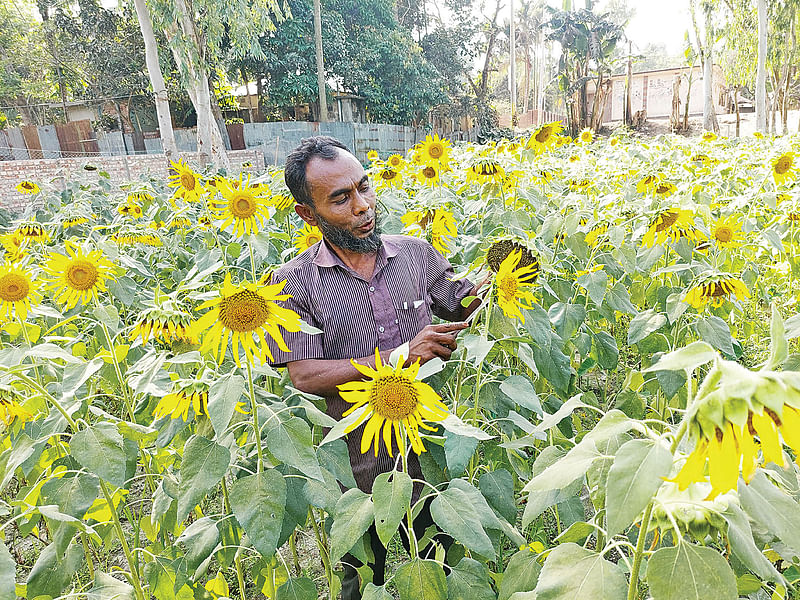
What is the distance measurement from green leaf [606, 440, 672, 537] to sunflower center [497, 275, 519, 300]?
25.5 inches

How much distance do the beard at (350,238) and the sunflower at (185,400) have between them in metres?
0.54

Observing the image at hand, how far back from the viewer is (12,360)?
1454mm

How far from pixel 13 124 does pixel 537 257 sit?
987 inches

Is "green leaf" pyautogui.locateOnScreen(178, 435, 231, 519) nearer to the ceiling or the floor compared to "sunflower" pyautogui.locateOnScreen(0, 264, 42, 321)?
nearer to the floor

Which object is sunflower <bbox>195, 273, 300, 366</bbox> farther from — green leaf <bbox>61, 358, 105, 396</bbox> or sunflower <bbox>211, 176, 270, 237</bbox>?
sunflower <bbox>211, 176, 270, 237</bbox>

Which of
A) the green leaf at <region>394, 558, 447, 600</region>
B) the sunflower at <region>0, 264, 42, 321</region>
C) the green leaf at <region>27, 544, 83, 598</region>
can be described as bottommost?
the green leaf at <region>27, 544, 83, 598</region>

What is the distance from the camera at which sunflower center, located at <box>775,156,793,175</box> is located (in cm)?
299

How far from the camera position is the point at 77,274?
1.63m

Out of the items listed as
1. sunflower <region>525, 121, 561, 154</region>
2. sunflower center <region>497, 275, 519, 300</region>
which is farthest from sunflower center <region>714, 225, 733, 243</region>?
sunflower center <region>497, 275, 519, 300</region>

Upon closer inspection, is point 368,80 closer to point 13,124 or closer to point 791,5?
point 791,5

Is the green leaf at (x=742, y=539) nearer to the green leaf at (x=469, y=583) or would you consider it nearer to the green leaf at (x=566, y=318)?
the green leaf at (x=469, y=583)

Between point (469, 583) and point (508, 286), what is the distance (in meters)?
0.56

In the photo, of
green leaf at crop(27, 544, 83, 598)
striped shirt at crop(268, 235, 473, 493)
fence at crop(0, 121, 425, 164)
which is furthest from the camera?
fence at crop(0, 121, 425, 164)

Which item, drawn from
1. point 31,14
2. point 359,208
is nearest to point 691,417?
point 359,208
